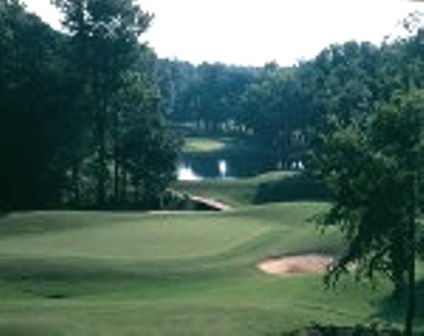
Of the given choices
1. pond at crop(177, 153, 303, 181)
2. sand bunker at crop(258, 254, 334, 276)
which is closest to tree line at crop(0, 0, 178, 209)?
sand bunker at crop(258, 254, 334, 276)

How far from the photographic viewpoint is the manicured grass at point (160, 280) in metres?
33.0

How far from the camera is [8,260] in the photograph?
41.9 metres

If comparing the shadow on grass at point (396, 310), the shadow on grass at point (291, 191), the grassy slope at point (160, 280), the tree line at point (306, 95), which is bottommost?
the shadow on grass at point (396, 310)

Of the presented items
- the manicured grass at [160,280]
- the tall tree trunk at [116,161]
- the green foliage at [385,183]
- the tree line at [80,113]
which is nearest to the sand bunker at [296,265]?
the manicured grass at [160,280]

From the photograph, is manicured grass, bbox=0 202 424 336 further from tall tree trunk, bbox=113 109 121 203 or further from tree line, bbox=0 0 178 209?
tall tree trunk, bbox=113 109 121 203

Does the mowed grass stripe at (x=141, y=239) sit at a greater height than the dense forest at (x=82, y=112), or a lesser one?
lesser

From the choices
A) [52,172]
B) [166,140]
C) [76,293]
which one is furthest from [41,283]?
[166,140]

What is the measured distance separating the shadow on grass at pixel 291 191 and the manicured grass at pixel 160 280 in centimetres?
2998

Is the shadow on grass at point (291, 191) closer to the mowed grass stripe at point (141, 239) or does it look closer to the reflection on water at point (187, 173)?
the mowed grass stripe at point (141, 239)

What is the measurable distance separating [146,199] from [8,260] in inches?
1419

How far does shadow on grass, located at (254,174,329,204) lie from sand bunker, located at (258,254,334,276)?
4002cm

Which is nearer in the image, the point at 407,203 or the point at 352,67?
the point at 407,203

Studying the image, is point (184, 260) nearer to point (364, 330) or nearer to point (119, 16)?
point (364, 330)

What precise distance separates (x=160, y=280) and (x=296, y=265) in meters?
8.79
